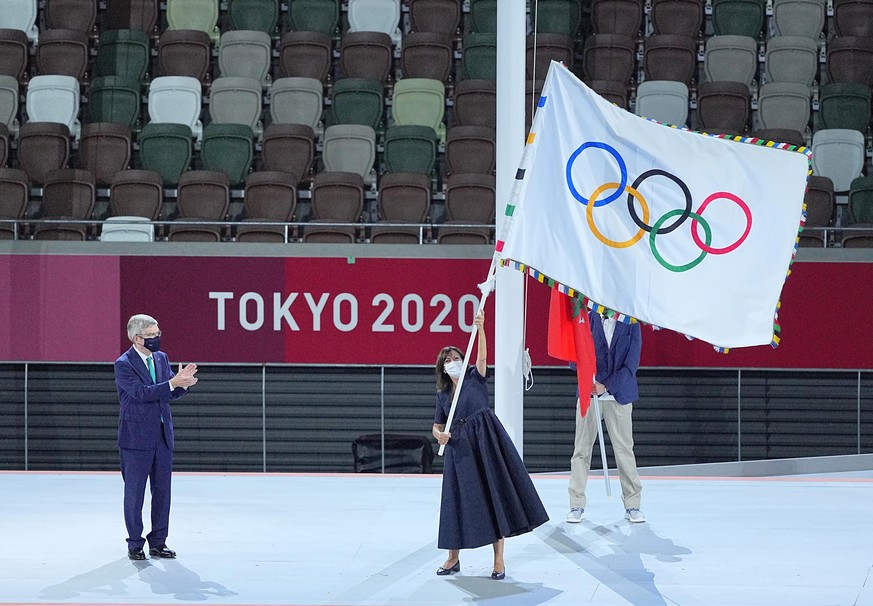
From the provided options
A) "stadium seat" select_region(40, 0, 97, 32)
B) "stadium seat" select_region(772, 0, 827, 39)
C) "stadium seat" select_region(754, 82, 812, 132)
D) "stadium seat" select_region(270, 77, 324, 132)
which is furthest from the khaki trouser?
"stadium seat" select_region(40, 0, 97, 32)

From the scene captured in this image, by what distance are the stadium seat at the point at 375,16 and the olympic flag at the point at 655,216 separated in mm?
9193

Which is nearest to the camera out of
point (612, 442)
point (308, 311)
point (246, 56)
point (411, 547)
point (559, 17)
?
point (411, 547)

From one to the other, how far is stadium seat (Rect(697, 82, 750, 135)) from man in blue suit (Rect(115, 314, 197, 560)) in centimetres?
898

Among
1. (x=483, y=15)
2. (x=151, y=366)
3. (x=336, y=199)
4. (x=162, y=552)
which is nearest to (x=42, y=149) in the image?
(x=336, y=199)

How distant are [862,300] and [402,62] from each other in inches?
258

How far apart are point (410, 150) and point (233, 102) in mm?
2412

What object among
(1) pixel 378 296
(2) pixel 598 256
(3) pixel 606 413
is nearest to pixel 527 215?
(2) pixel 598 256

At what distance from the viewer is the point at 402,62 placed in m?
15.0

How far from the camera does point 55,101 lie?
14.3 m

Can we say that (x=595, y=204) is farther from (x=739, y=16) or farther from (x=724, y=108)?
(x=739, y=16)

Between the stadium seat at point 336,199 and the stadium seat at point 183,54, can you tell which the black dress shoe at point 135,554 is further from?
the stadium seat at point 183,54

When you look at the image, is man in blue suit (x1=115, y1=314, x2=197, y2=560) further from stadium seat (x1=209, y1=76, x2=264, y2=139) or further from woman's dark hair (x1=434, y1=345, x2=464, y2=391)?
stadium seat (x1=209, y1=76, x2=264, y2=139)

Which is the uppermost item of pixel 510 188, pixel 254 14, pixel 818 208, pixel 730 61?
pixel 254 14

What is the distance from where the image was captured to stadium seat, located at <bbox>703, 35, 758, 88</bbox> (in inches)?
585
